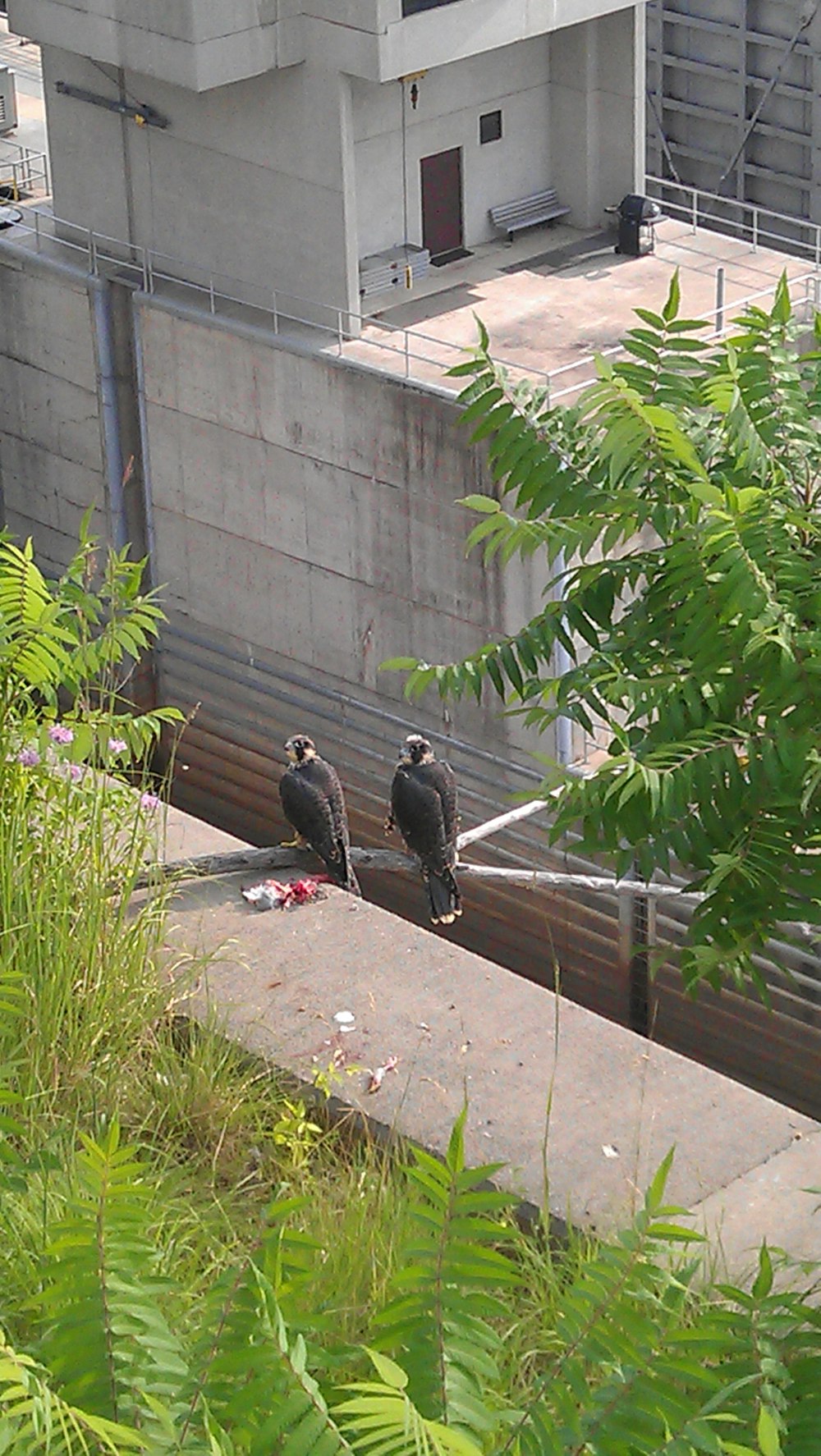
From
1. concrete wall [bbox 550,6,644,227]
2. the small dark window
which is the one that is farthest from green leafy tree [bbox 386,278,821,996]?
concrete wall [bbox 550,6,644,227]

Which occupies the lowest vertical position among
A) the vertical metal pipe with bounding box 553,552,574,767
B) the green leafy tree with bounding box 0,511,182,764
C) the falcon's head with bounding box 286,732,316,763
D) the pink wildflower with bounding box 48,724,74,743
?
the vertical metal pipe with bounding box 553,552,574,767

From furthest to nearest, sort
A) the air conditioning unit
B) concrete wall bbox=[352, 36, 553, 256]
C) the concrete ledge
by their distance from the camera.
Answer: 1. the air conditioning unit
2. concrete wall bbox=[352, 36, 553, 256]
3. the concrete ledge

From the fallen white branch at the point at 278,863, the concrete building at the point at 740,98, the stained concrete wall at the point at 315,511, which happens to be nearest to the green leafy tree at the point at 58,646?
the fallen white branch at the point at 278,863

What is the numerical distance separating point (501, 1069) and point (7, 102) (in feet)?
58.3

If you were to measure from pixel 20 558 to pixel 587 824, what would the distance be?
2.33 m

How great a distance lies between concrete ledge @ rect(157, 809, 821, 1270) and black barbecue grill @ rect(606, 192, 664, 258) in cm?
1090

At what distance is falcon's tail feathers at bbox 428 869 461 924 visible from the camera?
12.9 meters

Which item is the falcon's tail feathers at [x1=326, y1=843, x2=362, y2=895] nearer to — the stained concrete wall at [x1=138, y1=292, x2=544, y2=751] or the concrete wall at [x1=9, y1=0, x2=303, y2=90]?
the stained concrete wall at [x1=138, y1=292, x2=544, y2=751]

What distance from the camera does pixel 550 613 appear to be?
5164 mm

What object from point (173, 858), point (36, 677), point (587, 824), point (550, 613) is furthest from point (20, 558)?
point (173, 858)

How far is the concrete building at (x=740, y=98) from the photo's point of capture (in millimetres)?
24859

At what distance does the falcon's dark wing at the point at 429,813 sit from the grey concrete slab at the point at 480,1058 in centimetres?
248

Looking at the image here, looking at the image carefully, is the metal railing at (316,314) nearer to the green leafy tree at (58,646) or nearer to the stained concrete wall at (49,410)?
the stained concrete wall at (49,410)

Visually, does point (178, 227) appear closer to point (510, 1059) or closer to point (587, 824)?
point (510, 1059)
